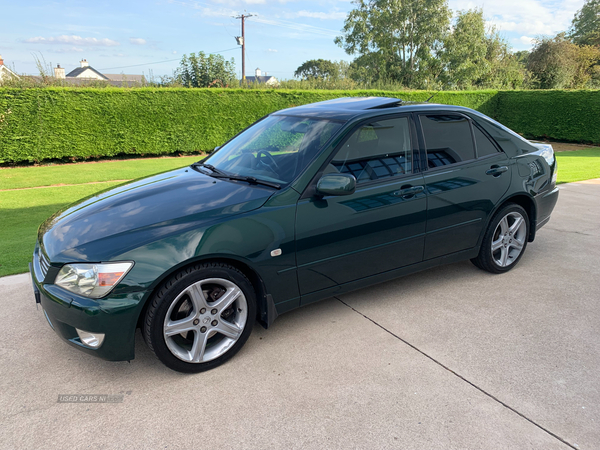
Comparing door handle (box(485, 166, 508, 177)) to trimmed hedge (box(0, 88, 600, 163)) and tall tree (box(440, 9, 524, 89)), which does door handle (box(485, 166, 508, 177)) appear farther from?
tall tree (box(440, 9, 524, 89))

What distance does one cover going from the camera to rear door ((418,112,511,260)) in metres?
3.73

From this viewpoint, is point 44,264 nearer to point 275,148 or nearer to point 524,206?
point 275,148

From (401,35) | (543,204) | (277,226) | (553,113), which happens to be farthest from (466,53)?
(277,226)

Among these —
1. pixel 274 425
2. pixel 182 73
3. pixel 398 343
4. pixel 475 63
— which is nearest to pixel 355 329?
pixel 398 343

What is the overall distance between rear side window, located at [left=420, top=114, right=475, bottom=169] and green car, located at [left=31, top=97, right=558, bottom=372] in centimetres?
1

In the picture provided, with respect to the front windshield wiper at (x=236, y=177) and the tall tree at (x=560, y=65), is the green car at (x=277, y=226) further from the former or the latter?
the tall tree at (x=560, y=65)

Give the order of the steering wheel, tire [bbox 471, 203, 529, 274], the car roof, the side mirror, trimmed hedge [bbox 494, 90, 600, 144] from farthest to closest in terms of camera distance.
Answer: trimmed hedge [bbox 494, 90, 600, 144] < tire [bbox 471, 203, 529, 274] < the car roof < the steering wheel < the side mirror

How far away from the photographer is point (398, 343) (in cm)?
320

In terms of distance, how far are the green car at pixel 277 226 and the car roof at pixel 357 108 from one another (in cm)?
2

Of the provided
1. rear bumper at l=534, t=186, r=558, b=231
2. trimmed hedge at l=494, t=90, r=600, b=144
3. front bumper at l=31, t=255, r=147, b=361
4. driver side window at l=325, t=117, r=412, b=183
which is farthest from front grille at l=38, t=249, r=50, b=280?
trimmed hedge at l=494, t=90, r=600, b=144

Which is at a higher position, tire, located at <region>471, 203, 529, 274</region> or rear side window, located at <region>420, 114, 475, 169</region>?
rear side window, located at <region>420, 114, 475, 169</region>

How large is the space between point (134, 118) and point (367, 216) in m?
14.6

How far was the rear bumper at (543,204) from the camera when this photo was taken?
4543 millimetres

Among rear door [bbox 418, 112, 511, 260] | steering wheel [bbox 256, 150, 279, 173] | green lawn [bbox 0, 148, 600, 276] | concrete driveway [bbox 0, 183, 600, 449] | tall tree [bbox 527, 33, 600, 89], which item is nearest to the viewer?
concrete driveway [bbox 0, 183, 600, 449]
